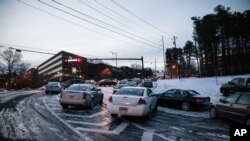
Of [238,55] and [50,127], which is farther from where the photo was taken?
[238,55]

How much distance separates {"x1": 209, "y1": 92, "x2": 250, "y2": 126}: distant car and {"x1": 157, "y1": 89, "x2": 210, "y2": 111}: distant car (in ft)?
11.0

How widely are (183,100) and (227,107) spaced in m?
5.21

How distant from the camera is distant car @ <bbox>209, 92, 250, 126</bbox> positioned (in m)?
10.1

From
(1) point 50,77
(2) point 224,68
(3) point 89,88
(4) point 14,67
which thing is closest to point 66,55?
(1) point 50,77

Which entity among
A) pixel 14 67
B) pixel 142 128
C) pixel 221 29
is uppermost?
pixel 221 29

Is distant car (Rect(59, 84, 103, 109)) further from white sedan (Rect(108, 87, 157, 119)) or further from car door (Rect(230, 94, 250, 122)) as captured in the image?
car door (Rect(230, 94, 250, 122))

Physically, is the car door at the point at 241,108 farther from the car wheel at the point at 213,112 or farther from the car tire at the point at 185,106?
the car tire at the point at 185,106

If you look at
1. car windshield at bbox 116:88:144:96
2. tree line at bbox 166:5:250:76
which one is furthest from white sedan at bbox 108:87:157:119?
tree line at bbox 166:5:250:76

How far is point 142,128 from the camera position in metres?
10.0

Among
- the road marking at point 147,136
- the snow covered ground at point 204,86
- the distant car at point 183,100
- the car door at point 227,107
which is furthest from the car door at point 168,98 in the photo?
the snow covered ground at point 204,86

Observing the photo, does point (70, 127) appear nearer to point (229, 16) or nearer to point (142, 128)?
point (142, 128)

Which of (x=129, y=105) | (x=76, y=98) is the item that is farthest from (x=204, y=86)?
(x=129, y=105)

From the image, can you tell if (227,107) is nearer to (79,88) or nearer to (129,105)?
(129,105)

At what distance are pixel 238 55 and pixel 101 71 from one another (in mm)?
76445
